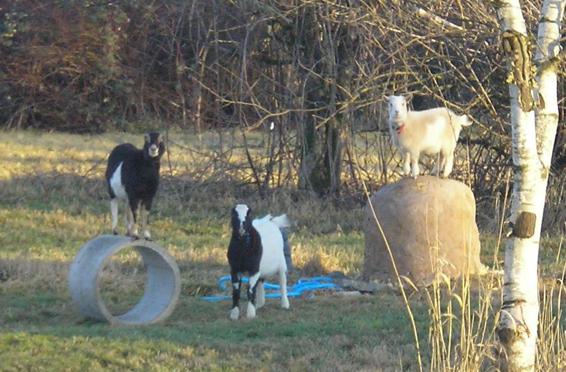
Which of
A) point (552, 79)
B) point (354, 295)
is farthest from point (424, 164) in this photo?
point (552, 79)

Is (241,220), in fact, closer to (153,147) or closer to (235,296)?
(235,296)

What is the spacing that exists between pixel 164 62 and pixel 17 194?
5.82m

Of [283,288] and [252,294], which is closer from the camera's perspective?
[252,294]

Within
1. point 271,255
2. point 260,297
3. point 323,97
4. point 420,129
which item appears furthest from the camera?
point 323,97

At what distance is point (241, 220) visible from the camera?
1067cm

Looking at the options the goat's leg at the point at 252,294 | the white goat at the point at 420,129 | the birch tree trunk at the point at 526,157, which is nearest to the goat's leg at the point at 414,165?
the white goat at the point at 420,129

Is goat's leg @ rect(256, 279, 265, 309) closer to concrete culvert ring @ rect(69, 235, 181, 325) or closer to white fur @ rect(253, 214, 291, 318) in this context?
white fur @ rect(253, 214, 291, 318)

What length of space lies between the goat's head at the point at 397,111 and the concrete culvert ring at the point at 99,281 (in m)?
2.40

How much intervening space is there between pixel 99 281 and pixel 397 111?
10.0 feet

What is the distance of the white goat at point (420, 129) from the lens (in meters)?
11.5

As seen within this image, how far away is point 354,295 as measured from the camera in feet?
39.2

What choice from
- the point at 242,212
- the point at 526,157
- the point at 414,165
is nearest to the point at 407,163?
the point at 414,165

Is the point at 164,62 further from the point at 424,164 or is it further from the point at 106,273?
the point at 106,273

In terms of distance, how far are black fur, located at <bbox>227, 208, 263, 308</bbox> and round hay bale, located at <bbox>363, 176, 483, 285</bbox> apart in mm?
1812
